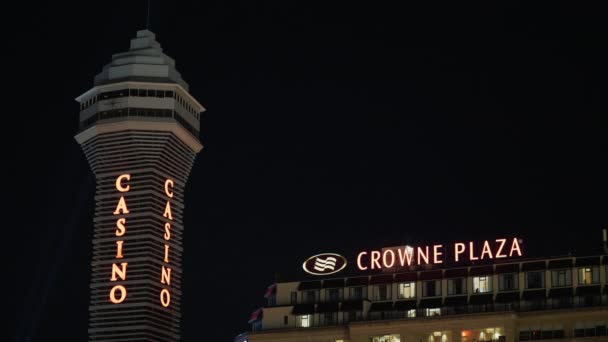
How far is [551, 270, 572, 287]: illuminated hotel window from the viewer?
197 meters

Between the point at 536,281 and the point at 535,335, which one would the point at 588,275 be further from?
the point at 535,335

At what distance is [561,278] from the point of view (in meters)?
198

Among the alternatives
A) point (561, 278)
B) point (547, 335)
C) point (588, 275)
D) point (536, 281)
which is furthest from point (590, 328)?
point (536, 281)

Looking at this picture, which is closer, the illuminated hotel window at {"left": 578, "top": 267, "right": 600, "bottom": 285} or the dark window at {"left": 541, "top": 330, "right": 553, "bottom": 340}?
the dark window at {"left": 541, "top": 330, "right": 553, "bottom": 340}

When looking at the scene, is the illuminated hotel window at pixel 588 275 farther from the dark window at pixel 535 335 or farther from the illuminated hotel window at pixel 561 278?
the dark window at pixel 535 335

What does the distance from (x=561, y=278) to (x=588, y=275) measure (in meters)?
3.82

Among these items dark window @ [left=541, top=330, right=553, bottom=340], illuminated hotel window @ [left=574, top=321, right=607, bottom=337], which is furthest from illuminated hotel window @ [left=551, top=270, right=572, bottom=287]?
dark window @ [left=541, top=330, right=553, bottom=340]

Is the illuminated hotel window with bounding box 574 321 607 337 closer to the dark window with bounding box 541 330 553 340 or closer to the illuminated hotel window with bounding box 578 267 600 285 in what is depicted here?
the dark window with bounding box 541 330 553 340

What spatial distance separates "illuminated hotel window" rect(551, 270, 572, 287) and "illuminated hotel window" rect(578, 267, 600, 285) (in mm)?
1436

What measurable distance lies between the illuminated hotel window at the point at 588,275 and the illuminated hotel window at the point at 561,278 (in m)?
1.44

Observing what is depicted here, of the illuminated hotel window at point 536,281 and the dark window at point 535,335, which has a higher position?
the illuminated hotel window at point 536,281

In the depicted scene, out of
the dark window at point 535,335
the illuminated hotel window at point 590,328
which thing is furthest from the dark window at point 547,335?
the illuminated hotel window at point 590,328

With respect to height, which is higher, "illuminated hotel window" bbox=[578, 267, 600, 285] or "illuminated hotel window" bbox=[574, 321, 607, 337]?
"illuminated hotel window" bbox=[578, 267, 600, 285]

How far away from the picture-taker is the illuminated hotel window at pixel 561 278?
648 feet
